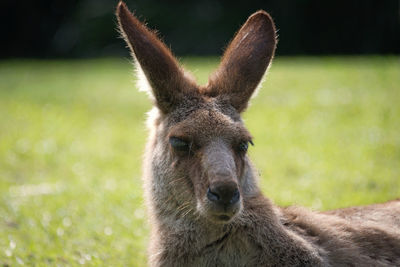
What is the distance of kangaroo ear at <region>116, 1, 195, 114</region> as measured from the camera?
4.65m

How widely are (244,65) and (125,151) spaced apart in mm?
7303

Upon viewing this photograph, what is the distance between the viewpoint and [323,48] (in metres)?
25.6

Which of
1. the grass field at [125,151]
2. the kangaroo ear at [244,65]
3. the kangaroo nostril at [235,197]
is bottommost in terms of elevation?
the grass field at [125,151]

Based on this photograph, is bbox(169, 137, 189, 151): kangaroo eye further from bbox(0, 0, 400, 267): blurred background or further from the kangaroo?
bbox(0, 0, 400, 267): blurred background

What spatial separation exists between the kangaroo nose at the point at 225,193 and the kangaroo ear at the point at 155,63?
3.73 feet

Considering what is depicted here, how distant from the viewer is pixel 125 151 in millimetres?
11805

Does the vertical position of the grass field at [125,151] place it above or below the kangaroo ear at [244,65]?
below

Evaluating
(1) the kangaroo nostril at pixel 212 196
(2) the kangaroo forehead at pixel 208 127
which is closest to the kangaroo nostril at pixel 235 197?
(1) the kangaroo nostril at pixel 212 196

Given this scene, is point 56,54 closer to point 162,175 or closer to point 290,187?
point 290,187

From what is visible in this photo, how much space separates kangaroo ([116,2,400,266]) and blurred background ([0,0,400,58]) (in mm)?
21052

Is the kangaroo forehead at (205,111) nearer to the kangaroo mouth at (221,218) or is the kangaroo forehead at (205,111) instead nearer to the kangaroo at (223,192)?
the kangaroo at (223,192)

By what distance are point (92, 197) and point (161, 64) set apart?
4416 millimetres

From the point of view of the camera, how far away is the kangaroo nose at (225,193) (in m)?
3.90

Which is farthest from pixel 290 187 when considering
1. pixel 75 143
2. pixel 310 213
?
pixel 75 143
